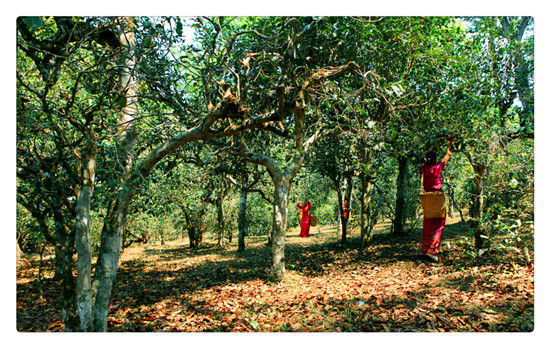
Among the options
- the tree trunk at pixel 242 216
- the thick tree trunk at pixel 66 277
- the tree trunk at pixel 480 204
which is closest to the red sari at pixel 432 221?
the tree trunk at pixel 480 204

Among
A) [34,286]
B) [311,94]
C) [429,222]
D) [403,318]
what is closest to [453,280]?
[429,222]

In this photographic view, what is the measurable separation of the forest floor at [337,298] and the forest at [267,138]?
0.03 meters

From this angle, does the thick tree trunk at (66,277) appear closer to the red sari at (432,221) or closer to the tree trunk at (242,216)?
the red sari at (432,221)

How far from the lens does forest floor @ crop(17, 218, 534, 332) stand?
3.72 m

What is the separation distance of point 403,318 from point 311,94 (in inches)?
147

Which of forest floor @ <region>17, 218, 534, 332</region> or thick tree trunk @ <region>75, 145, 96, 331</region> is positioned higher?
thick tree trunk @ <region>75, 145, 96, 331</region>

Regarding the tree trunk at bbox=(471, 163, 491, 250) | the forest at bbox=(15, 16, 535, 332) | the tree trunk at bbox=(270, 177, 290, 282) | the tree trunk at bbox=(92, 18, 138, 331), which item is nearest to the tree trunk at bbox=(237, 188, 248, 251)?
the forest at bbox=(15, 16, 535, 332)

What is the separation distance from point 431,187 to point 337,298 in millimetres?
2853

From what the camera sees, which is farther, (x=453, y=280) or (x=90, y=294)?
(x=453, y=280)

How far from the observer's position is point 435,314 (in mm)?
3727

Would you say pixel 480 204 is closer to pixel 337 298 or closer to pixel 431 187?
pixel 431 187

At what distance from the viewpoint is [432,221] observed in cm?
598

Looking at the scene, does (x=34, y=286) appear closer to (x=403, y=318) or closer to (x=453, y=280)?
Result: (x=403, y=318)

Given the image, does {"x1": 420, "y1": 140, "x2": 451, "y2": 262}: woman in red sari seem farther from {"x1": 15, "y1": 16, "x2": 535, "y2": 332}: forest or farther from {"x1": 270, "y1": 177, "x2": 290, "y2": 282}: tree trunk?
{"x1": 270, "y1": 177, "x2": 290, "y2": 282}: tree trunk
